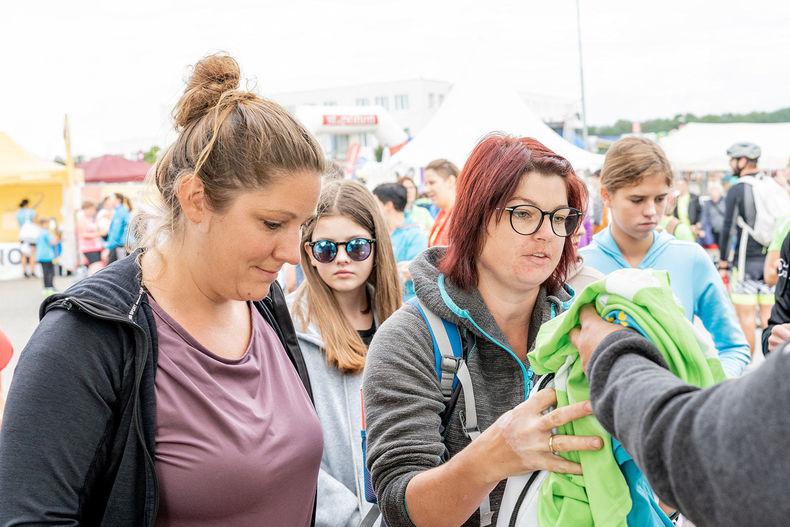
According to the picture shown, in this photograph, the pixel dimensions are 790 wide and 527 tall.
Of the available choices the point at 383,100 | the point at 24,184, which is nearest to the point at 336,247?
the point at 24,184

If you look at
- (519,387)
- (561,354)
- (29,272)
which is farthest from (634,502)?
(29,272)

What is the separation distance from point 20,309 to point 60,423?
47.5 feet

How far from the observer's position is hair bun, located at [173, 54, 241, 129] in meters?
1.88

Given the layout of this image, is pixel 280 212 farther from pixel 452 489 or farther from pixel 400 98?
pixel 400 98

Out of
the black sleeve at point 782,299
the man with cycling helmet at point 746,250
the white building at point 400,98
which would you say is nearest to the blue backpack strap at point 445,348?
the black sleeve at point 782,299

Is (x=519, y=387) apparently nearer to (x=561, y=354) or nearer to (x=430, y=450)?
(x=430, y=450)

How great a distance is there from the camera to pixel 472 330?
192 cm

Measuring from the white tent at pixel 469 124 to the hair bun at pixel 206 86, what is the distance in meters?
8.15

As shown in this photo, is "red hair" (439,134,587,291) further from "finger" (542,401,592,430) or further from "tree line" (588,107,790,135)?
"tree line" (588,107,790,135)

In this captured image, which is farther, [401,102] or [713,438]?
[401,102]

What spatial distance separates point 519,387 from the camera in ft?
6.40

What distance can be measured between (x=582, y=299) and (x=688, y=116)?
63.1m

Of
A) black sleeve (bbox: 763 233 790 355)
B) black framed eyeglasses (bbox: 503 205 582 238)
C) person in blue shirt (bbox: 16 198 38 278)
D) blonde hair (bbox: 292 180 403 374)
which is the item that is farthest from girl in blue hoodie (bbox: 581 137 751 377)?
person in blue shirt (bbox: 16 198 38 278)

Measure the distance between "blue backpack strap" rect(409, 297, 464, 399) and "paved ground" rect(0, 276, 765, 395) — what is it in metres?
5.99
